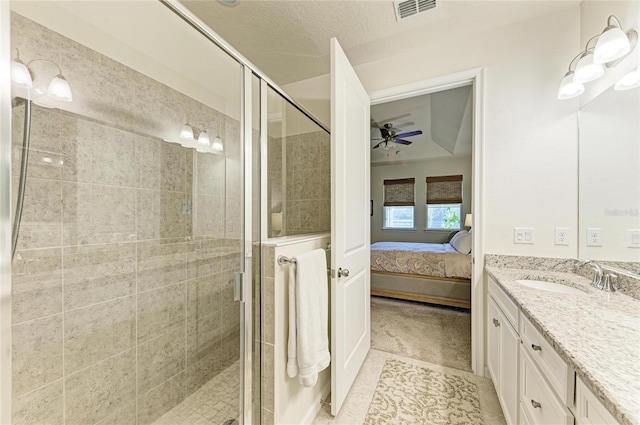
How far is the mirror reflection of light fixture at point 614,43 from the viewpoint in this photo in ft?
3.99

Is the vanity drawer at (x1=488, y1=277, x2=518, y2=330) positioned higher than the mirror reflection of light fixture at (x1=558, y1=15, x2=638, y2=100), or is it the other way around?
the mirror reflection of light fixture at (x1=558, y1=15, x2=638, y2=100)

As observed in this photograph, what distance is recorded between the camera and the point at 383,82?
7.32 ft

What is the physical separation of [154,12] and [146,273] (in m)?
1.42

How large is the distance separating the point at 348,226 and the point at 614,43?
164 cm

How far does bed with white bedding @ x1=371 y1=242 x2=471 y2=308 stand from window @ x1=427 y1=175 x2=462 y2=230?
104 inches

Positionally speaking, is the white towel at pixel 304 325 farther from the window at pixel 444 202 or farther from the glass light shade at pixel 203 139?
the window at pixel 444 202

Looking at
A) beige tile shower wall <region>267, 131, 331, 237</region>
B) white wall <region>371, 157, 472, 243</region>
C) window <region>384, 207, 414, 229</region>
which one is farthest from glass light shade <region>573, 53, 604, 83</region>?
window <region>384, 207, 414, 229</region>

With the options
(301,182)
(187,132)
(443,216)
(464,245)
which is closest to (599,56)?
(301,182)

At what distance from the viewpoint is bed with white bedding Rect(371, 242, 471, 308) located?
10.9ft

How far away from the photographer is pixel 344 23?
181cm

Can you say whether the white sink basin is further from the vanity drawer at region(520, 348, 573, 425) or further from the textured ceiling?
the textured ceiling

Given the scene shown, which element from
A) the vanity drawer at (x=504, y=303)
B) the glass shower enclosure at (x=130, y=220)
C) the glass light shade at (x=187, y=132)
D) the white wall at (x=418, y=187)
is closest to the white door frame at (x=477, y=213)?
the vanity drawer at (x=504, y=303)

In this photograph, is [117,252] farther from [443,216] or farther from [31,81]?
[443,216]

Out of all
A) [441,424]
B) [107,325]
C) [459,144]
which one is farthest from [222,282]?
[459,144]
